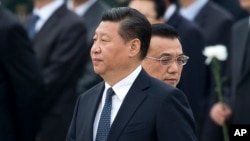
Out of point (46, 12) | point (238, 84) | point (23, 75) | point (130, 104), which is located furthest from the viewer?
point (46, 12)

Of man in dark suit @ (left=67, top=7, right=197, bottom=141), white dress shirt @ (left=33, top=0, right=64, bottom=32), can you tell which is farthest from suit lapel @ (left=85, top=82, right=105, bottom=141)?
white dress shirt @ (left=33, top=0, right=64, bottom=32)

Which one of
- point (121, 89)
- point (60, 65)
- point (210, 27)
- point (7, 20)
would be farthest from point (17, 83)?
point (121, 89)

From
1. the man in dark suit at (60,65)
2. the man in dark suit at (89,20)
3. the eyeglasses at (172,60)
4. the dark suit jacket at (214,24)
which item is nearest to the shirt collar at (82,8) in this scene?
the man in dark suit at (89,20)

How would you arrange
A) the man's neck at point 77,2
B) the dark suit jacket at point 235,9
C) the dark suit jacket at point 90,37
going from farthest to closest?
the dark suit jacket at point 235,9
the man's neck at point 77,2
the dark suit jacket at point 90,37

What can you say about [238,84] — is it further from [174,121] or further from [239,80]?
[174,121]

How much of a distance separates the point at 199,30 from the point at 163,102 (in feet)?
13.5

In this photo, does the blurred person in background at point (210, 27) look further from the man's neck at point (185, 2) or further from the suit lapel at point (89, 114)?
the suit lapel at point (89, 114)

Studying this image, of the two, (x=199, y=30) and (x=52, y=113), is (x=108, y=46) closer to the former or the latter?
(x=199, y=30)

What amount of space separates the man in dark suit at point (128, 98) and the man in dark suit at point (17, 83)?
328cm

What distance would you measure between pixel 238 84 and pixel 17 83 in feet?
6.27

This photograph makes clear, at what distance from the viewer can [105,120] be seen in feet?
23.6

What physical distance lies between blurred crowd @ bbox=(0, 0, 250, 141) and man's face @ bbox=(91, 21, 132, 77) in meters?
2.95

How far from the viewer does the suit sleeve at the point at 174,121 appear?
22.9ft

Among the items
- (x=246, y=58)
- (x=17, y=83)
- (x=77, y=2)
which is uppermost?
(x=77, y=2)
